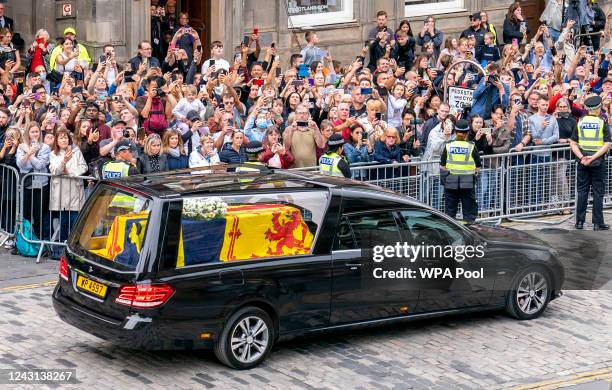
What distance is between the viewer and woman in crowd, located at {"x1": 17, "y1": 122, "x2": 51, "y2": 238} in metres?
16.2

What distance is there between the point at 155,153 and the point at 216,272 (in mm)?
4714

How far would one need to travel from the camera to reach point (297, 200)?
12453 millimetres

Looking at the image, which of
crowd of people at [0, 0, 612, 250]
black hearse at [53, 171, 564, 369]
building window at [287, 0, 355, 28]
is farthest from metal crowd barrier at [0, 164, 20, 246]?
building window at [287, 0, 355, 28]

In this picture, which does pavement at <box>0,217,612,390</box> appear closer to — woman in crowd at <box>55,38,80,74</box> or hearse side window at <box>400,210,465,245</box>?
hearse side window at <box>400,210,465,245</box>

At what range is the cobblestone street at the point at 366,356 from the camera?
1184cm

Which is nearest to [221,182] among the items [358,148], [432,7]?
[358,148]

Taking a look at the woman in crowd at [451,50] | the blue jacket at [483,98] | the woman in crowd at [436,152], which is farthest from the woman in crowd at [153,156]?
the woman in crowd at [451,50]

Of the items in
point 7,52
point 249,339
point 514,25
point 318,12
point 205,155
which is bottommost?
point 249,339

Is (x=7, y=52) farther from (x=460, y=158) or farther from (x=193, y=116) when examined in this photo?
(x=460, y=158)

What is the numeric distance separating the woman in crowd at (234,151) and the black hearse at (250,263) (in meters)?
3.81

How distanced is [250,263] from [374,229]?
1.45m

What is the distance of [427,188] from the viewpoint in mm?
17797

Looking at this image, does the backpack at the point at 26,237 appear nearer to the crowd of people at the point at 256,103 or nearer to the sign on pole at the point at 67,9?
the crowd of people at the point at 256,103

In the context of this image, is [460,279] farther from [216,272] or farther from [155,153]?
[155,153]
